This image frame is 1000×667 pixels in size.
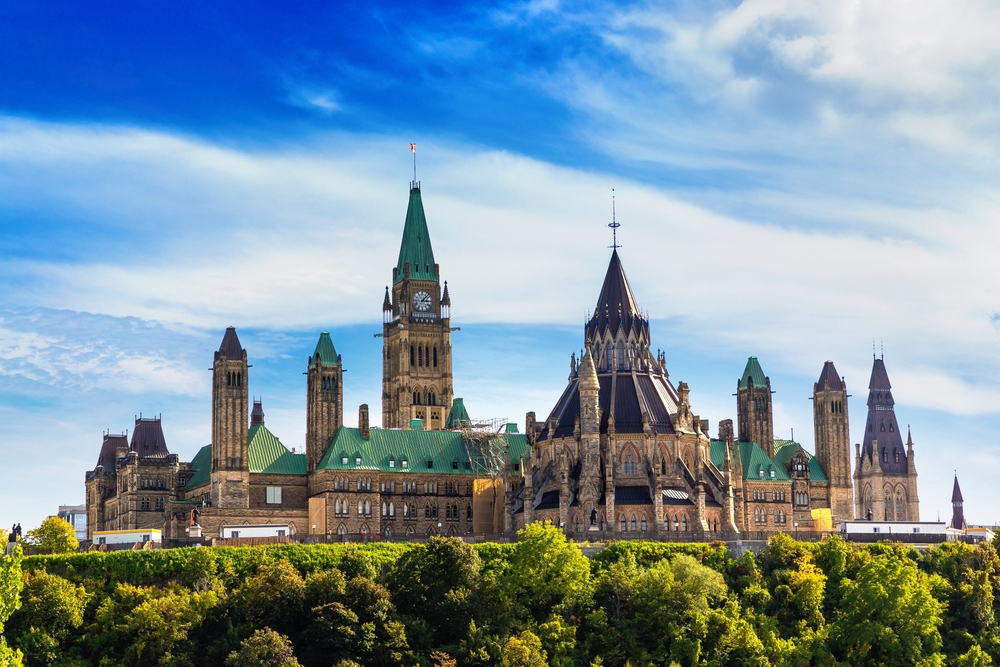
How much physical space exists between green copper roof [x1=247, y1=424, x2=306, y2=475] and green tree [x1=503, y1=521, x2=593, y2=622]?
4655 cm

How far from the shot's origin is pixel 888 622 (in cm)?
13888

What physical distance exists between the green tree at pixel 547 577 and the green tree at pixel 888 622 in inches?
803

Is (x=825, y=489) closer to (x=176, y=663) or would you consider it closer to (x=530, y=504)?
(x=530, y=504)

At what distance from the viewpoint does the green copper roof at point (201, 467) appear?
184 metres

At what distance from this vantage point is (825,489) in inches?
7849

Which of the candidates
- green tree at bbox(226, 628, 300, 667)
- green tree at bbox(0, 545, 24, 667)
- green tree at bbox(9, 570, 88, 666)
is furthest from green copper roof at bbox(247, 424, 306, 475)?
green tree at bbox(0, 545, 24, 667)

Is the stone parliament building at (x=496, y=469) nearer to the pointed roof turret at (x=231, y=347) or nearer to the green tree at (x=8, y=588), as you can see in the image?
the pointed roof turret at (x=231, y=347)

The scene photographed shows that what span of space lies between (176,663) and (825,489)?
312 feet

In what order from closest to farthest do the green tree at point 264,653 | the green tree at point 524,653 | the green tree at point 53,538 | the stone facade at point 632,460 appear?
the green tree at point 264,653, the green tree at point 524,653, the green tree at point 53,538, the stone facade at point 632,460

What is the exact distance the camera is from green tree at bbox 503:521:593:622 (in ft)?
451

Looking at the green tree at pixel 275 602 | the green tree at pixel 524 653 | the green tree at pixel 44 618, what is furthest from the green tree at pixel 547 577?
the green tree at pixel 44 618

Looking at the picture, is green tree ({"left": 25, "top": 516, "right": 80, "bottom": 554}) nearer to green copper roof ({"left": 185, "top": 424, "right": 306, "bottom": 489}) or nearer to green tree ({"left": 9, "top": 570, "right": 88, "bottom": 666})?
green tree ({"left": 9, "top": 570, "right": 88, "bottom": 666})

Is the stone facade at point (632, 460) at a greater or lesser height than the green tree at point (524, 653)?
greater

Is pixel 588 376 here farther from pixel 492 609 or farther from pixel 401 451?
pixel 492 609
